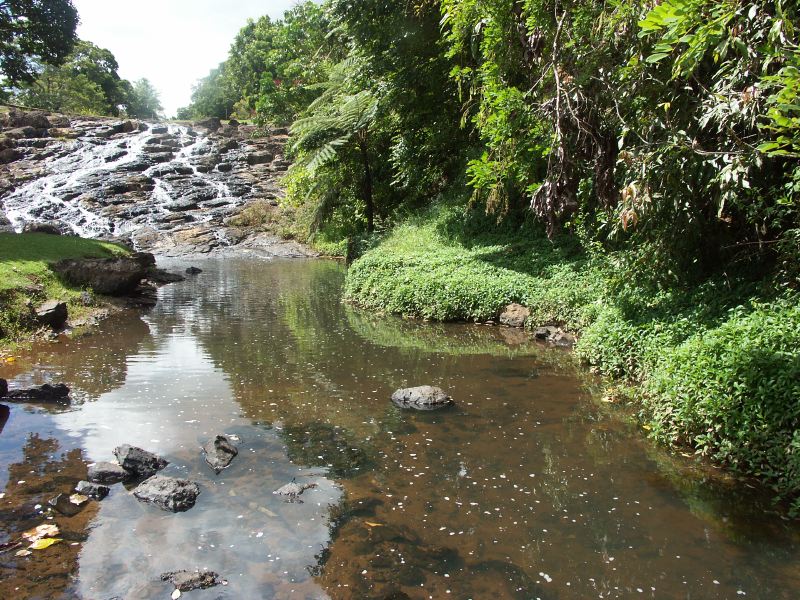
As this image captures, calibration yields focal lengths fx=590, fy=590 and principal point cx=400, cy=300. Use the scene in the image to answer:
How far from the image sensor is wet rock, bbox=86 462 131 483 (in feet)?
17.9

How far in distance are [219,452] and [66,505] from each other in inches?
54.7

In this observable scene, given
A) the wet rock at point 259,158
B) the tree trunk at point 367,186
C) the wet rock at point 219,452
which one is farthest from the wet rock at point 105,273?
the wet rock at point 259,158

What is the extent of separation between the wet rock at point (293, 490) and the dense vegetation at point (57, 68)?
2404 centimetres

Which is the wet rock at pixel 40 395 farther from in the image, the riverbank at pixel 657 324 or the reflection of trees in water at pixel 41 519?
the riverbank at pixel 657 324

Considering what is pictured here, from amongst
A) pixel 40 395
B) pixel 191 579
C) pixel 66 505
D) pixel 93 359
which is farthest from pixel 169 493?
pixel 93 359

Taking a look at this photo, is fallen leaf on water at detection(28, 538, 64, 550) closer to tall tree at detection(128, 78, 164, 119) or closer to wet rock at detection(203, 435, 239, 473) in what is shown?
wet rock at detection(203, 435, 239, 473)

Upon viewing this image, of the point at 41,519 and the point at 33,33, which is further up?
the point at 33,33

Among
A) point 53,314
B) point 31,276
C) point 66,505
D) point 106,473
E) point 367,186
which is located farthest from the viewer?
point 367,186

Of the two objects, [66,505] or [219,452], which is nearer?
[66,505]

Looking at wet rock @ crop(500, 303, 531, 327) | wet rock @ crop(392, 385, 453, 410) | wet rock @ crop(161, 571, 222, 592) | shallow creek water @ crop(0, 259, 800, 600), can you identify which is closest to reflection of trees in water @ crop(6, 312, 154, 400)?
shallow creek water @ crop(0, 259, 800, 600)

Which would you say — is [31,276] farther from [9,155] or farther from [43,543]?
[9,155]

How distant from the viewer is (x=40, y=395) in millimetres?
7625

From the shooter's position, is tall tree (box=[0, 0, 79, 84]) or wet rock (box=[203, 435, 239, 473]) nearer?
wet rock (box=[203, 435, 239, 473])

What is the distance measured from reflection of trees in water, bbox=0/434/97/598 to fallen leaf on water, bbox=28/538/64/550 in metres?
0.05
